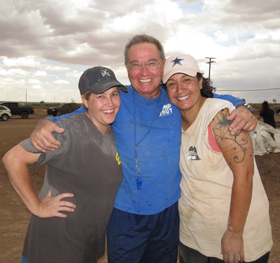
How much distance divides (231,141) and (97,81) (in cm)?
128

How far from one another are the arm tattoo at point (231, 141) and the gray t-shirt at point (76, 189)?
3.20 ft

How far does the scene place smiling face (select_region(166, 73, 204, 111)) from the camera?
8.05 ft

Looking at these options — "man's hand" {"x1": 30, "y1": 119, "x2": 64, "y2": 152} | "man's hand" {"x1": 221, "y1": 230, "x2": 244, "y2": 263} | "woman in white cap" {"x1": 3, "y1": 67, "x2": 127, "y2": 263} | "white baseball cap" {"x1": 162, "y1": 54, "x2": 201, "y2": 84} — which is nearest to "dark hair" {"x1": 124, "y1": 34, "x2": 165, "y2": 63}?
"white baseball cap" {"x1": 162, "y1": 54, "x2": 201, "y2": 84}

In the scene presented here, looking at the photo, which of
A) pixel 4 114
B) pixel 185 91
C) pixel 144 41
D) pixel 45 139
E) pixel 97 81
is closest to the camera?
pixel 45 139

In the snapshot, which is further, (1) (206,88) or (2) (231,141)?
(1) (206,88)

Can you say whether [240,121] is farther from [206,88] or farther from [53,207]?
[53,207]

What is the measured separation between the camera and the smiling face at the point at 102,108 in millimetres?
2369

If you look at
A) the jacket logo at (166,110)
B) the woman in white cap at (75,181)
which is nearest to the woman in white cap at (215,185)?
the jacket logo at (166,110)

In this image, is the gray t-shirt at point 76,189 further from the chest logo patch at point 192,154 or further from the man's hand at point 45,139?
the chest logo patch at point 192,154

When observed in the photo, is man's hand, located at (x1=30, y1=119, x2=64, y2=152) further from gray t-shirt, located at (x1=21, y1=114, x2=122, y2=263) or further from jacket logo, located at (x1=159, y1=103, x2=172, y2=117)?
jacket logo, located at (x1=159, y1=103, x2=172, y2=117)

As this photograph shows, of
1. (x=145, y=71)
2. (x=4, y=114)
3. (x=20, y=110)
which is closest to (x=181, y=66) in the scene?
(x=145, y=71)

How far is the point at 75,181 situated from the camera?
224 cm

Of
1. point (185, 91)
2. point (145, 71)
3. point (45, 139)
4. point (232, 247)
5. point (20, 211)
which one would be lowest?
point (20, 211)

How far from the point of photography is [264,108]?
11781 millimetres
